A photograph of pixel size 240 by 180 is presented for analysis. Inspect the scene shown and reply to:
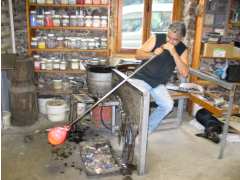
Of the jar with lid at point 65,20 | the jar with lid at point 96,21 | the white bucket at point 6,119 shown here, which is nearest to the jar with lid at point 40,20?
the jar with lid at point 65,20

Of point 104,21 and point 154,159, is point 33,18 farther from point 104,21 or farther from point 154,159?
point 154,159

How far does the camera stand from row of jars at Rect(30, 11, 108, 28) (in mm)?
3760

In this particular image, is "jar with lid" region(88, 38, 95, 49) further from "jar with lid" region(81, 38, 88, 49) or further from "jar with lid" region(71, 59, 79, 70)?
"jar with lid" region(71, 59, 79, 70)

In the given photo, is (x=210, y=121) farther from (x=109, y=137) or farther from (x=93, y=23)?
(x=93, y=23)

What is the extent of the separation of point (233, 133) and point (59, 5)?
108 inches

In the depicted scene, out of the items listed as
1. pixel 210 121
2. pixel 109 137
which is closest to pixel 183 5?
pixel 210 121

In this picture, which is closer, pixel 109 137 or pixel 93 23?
pixel 109 137

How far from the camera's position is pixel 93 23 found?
3.81m

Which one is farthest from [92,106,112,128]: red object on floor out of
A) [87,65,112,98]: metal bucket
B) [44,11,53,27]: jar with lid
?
[44,11,53,27]: jar with lid

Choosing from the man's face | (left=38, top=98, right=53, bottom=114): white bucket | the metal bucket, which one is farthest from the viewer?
(left=38, top=98, right=53, bottom=114): white bucket

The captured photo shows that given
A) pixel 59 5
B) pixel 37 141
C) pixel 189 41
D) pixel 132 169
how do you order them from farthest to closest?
pixel 189 41, pixel 59 5, pixel 37 141, pixel 132 169

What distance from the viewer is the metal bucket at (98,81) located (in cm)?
313

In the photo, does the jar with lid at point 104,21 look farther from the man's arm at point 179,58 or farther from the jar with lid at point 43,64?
the man's arm at point 179,58

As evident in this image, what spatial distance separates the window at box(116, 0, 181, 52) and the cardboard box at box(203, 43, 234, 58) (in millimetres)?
786
